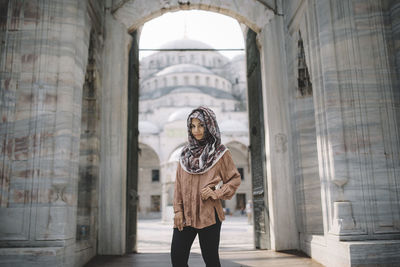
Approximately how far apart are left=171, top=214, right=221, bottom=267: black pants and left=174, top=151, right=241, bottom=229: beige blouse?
55mm

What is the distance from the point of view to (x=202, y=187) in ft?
8.90

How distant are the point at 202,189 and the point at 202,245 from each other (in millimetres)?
406

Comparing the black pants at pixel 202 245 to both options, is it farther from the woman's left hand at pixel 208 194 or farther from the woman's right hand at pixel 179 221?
the woman's left hand at pixel 208 194

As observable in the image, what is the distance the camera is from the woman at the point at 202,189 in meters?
2.62

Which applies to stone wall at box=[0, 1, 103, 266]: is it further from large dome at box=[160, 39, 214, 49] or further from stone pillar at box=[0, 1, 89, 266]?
large dome at box=[160, 39, 214, 49]

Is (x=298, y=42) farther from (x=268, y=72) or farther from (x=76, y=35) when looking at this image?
(x=76, y=35)

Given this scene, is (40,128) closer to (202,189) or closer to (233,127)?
(202,189)

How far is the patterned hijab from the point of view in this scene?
2.76 m

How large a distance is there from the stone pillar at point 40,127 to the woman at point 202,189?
1.64 meters

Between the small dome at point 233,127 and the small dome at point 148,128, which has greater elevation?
the small dome at point 148,128

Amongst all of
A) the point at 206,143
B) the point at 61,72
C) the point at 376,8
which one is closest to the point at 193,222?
the point at 206,143

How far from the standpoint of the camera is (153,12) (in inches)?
239

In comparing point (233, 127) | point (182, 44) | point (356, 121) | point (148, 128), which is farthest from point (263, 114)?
point (182, 44)

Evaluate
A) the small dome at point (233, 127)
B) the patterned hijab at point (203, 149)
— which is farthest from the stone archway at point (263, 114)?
the small dome at point (233, 127)
